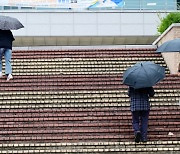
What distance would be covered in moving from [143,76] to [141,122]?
781mm

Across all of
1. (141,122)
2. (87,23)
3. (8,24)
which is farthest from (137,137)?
(87,23)

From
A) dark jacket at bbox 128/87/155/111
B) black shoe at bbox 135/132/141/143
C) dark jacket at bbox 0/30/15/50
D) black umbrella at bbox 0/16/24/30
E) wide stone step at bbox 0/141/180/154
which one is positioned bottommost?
wide stone step at bbox 0/141/180/154

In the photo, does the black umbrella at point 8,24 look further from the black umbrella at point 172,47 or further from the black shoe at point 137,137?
the black shoe at point 137,137

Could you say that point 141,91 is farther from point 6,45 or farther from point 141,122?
point 6,45

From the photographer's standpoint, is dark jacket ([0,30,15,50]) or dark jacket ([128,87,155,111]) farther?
dark jacket ([0,30,15,50])

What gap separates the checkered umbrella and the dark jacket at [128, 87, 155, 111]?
22 centimetres

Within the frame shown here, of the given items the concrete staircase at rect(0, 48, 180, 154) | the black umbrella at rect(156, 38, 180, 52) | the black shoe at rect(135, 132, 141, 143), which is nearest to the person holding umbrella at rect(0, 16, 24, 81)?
the concrete staircase at rect(0, 48, 180, 154)

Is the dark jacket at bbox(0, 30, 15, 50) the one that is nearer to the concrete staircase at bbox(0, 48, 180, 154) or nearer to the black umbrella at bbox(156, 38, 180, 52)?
the concrete staircase at bbox(0, 48, 180, 154)

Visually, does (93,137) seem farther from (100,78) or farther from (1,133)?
(100,78)

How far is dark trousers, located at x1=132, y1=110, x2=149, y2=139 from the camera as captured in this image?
33.8 ft

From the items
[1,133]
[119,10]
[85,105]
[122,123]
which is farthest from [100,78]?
[119,10]

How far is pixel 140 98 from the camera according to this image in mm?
10422

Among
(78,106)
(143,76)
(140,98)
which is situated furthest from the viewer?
(78,106)

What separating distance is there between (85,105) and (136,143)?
1.99 m
